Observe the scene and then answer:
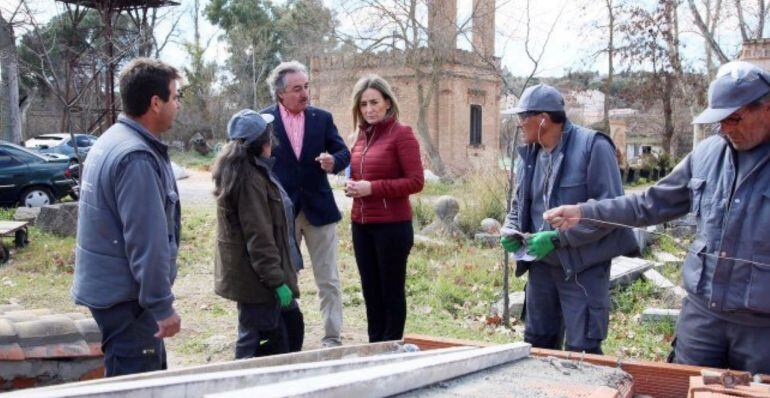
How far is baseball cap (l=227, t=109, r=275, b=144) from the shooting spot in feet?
11.6

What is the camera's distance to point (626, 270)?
6.72 m

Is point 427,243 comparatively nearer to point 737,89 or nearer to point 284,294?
point 284,294

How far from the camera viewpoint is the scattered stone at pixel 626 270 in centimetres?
655

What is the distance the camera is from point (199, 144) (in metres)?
34.1

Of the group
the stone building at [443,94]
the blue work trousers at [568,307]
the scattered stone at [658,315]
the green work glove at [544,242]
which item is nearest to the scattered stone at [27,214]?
the scattered stone at [658,315]

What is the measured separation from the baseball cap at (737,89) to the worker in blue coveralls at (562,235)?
74 centimetres

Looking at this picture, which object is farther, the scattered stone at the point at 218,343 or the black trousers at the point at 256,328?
the scattered stone at the point at 218,343

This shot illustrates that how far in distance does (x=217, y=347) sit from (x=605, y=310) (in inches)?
127

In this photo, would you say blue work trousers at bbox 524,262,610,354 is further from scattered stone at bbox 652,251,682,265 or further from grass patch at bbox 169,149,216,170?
grass patch at bbox 169,149,216,170

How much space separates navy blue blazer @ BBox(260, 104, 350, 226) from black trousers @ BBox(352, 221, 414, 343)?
28cm

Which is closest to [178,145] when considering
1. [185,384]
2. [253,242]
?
[253,242]

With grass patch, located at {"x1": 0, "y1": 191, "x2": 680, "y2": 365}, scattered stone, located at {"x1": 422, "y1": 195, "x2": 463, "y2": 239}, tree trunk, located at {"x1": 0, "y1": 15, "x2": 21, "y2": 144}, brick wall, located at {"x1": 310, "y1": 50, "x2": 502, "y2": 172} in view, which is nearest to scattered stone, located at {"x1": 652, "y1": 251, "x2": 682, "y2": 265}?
grass patch, located at {"x1": 0, "y1": 191, "x2": 680, "y2": 365}

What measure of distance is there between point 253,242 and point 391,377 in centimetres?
178

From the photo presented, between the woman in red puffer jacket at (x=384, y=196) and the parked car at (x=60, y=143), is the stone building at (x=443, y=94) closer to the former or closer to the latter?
the parked car at (x=60, y=143)
